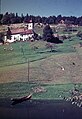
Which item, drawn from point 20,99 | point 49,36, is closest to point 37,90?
point 20,99

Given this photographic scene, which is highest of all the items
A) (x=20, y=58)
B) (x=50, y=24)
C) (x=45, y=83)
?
(x=50, y=24)

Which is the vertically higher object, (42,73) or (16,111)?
(42,73)

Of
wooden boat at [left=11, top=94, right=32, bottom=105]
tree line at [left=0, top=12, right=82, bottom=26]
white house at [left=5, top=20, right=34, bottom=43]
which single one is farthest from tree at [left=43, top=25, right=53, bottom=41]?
wooden boat at [left=11, top=94, right=32, bottom=105]

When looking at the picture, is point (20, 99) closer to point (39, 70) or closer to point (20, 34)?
point (39, 70)

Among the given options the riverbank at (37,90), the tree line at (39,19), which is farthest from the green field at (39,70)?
the tree line at (39,19)

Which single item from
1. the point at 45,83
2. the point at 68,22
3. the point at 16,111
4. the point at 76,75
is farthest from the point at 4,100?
the point at 68,22

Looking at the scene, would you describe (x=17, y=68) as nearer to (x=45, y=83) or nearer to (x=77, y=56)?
(x=45, y=83)

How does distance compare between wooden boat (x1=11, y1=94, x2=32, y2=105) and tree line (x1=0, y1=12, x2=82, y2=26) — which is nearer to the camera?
wooden boat (x1=11, y1=94, x2=32, y2=105)

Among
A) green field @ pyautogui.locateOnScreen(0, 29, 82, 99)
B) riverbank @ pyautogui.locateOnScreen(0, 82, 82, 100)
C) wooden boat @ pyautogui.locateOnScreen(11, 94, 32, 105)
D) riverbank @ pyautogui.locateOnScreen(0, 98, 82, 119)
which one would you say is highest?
green field @ pyautogui.locateOnScreen(0, 29, 82, 99)

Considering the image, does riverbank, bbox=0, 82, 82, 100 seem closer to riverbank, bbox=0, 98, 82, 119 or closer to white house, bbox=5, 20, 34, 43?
riverbank, bbox=0, 98, 82, 119
